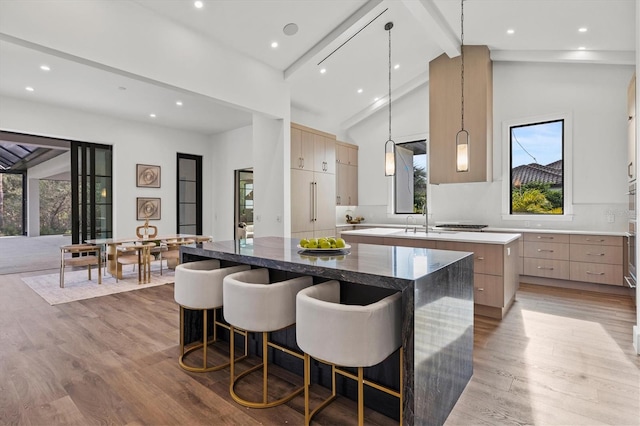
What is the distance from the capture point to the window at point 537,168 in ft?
17.1

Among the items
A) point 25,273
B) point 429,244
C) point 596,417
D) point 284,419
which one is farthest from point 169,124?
point 596,417

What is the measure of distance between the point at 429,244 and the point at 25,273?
696 centimetres

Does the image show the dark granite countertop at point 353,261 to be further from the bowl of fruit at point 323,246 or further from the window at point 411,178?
the window at point 411,178

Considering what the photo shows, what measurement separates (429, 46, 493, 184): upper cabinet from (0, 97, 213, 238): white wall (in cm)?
585

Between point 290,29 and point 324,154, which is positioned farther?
point 324,154

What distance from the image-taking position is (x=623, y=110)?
15.3 ft

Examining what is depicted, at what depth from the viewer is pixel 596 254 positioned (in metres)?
4.49

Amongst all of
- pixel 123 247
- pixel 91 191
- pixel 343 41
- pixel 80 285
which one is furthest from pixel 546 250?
pixel 91 191

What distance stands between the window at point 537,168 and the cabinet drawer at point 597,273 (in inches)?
Answer: 37.6

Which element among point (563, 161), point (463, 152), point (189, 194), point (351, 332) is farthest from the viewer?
point (189, 194)

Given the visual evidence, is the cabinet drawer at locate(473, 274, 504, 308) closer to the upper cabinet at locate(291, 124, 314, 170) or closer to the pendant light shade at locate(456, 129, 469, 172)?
the pendant light shade at locate(456, 129, 469, 172)

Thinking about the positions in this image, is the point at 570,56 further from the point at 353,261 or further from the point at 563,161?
the point at 353,261

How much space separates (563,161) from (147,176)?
26.5 feet

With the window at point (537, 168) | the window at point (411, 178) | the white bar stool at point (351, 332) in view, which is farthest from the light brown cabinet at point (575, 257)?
the white bar stool at point (351, 332)
